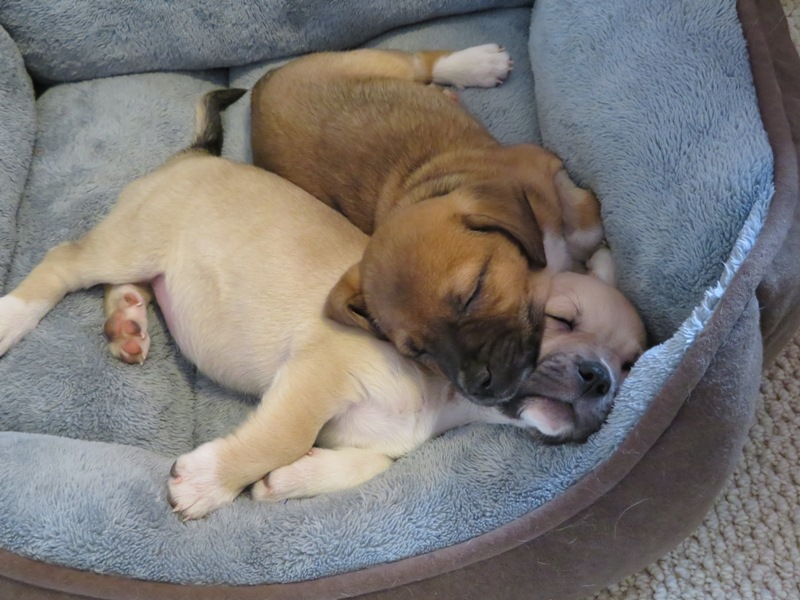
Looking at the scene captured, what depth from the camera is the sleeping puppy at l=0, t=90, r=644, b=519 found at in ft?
5.81

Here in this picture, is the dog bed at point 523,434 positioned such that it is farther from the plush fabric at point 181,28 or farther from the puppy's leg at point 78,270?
the plush fabric at point 181,28

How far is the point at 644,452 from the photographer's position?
1547 mm

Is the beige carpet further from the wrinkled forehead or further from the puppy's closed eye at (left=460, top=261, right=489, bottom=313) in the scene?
the puppy's closed eye at (left=460, top=261, right=489, bottom=313)

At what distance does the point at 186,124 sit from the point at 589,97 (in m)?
1.38

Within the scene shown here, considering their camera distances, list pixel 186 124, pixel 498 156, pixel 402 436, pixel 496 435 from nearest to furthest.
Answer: pixel 496 435 < pixel 402 436 < pixel 498 156 < pixel 186 124

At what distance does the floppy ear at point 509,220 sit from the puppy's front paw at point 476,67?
824 mm

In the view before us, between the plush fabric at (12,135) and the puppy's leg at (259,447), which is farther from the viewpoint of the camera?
the plush fabric at (12,135)

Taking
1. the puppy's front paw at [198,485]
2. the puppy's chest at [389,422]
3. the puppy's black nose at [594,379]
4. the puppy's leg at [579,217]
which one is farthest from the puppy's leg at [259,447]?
the puppy's leg at [579,217]

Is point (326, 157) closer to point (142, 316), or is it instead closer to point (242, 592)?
point (142, 316)

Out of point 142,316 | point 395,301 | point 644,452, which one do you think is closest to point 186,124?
point 142,316

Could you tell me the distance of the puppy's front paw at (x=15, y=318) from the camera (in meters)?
2.04

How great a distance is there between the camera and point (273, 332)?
197cm

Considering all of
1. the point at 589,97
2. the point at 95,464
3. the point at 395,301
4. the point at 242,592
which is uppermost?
the point at 589,97

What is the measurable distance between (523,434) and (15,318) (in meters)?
1.41
